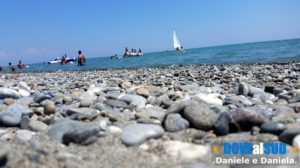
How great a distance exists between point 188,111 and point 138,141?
0.54 meters

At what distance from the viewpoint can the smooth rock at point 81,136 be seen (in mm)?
1550

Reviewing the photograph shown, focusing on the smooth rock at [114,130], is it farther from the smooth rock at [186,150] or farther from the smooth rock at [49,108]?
the smooth rock at [49,108]

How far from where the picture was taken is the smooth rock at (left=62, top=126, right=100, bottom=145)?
1.55m

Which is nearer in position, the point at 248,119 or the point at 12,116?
the point at 248,119

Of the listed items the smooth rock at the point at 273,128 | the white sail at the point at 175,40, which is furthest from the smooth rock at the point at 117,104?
the white sail at the point at 175,40

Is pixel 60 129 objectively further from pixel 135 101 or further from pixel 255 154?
pixel 255 154

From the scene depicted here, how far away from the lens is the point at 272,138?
163 cm

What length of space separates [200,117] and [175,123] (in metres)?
0.21

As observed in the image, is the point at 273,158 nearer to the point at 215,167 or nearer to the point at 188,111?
the point at 215,167

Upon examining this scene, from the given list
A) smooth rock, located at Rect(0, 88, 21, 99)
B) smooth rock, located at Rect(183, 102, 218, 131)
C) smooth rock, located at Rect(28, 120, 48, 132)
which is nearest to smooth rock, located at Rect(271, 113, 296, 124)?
smooth rock, located at Rect(183, 102, 218, 131)

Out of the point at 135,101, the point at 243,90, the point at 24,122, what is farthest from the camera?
the point at 243,90

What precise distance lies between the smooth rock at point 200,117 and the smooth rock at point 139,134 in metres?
0.27

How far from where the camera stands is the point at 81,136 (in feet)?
5.09

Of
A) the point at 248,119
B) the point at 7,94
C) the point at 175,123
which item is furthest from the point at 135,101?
the point at 7,94
